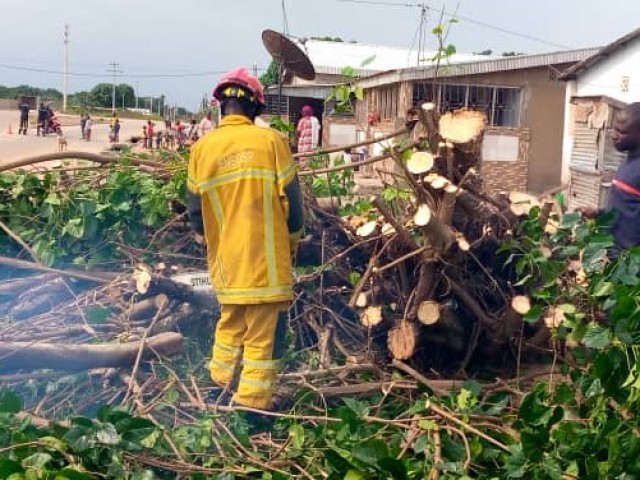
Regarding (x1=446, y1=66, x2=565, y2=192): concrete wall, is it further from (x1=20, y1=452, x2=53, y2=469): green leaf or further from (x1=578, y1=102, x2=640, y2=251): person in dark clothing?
(x1=20, y1=452, x2=53, y2=469): green leaf

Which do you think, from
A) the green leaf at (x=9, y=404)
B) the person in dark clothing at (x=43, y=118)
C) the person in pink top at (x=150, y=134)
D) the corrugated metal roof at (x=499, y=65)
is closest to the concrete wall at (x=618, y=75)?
the corrugated metal roof at (x=499, y=65)

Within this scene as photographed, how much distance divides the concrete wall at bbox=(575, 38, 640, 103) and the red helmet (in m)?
10.8

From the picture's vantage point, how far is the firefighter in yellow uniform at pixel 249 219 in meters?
3.38

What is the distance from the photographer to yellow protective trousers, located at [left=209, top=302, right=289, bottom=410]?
3443 mm

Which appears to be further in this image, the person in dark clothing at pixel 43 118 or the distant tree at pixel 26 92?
the distant tree at pixel 26 92

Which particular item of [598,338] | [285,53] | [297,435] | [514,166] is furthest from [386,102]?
[598,338]

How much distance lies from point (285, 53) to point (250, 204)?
4.60 m

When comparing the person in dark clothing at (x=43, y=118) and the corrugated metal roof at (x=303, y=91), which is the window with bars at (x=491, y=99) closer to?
the corrugated metal roof at (x=303, y=91)

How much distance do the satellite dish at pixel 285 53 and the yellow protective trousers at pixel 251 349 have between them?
13.8 feet

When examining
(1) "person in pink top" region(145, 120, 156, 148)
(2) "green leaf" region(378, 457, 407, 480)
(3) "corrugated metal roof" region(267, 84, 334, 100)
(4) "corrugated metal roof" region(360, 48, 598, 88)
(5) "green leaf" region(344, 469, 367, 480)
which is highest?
(4) "corrugated metal roof" region(360, 48, 598, 88)

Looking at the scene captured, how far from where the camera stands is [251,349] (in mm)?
3477

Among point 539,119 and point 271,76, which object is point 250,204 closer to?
point 539,119

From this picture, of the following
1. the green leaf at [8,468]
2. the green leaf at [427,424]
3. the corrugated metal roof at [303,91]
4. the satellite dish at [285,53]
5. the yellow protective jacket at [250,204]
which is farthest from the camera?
the corrugated metal roof at [303,91]

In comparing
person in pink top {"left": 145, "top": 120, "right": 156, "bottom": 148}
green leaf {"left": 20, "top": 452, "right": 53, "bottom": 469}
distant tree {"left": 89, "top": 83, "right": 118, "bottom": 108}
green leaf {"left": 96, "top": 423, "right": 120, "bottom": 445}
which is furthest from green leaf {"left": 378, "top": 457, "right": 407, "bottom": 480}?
distant tree {"left": 89, "top": 83, "right": 118, "bottom": 108}
